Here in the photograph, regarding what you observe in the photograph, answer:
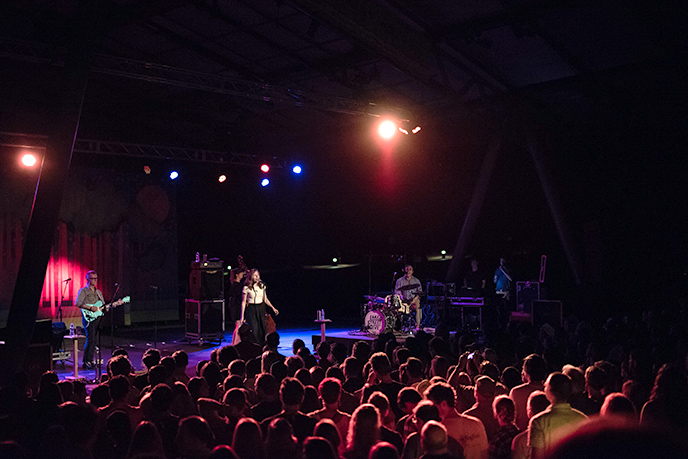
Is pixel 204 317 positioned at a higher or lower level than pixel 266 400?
higher

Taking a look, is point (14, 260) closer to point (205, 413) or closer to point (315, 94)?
point (315, 94)

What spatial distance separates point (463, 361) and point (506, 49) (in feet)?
26.3

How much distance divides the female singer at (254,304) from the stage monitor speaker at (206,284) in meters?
2.43

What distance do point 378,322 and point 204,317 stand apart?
398 centimetres

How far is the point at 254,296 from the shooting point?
12.7 m

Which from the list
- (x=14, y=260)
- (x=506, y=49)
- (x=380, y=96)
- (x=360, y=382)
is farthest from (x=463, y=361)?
(x=14, y=260)

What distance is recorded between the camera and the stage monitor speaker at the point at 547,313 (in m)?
13.4

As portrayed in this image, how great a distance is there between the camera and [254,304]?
41.9 feet

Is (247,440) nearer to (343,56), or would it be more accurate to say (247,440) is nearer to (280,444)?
(280,444)

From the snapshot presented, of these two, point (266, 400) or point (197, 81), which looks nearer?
point (266, 400)

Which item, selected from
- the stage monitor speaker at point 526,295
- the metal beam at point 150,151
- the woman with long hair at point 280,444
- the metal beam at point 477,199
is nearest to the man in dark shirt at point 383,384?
the woman with long hair at point 280,444

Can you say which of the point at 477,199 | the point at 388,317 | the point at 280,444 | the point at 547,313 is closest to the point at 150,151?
the point at 388,317

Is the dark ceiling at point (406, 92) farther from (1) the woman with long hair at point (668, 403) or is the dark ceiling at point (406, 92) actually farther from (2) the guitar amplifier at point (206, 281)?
(1) the woman with long hair at point (668, 403)

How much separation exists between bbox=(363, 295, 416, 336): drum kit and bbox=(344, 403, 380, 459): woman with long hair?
33.9 feet
